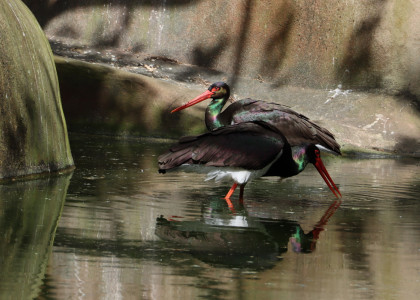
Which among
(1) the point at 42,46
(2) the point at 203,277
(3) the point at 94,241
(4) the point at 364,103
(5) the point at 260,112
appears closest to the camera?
(2) the point at 203,277

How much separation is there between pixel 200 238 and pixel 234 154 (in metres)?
1.77

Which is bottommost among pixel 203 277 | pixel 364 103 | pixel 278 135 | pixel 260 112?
pixel 364 103

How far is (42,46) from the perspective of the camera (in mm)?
8328

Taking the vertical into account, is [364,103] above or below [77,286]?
below

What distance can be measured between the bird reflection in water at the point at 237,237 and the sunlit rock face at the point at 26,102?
1.90 m

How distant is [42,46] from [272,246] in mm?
3878

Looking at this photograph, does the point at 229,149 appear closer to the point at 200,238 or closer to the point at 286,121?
the point at 200,238

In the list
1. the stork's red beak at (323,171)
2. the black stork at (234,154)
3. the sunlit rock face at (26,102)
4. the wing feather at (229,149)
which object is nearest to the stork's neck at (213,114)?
the sunlit rock face at (26,102)

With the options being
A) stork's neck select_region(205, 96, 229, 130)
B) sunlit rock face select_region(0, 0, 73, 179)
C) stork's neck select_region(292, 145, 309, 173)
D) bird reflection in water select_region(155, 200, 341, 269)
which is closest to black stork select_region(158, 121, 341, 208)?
stork's neck select_region(292, 145, 309, 173)

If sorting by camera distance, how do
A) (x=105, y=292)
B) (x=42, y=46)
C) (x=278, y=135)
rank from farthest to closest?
(x=42, y=46), (x=278, y=135), (x=105, y=292)

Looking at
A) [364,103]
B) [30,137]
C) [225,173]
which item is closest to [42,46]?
[30,137]

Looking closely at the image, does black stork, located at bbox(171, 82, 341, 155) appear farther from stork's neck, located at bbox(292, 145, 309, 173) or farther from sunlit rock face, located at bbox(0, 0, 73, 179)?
sunlit rock face, located at bbox(0, 0, 73, 179)

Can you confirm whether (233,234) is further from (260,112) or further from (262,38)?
(262,38)

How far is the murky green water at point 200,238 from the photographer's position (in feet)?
14.1
